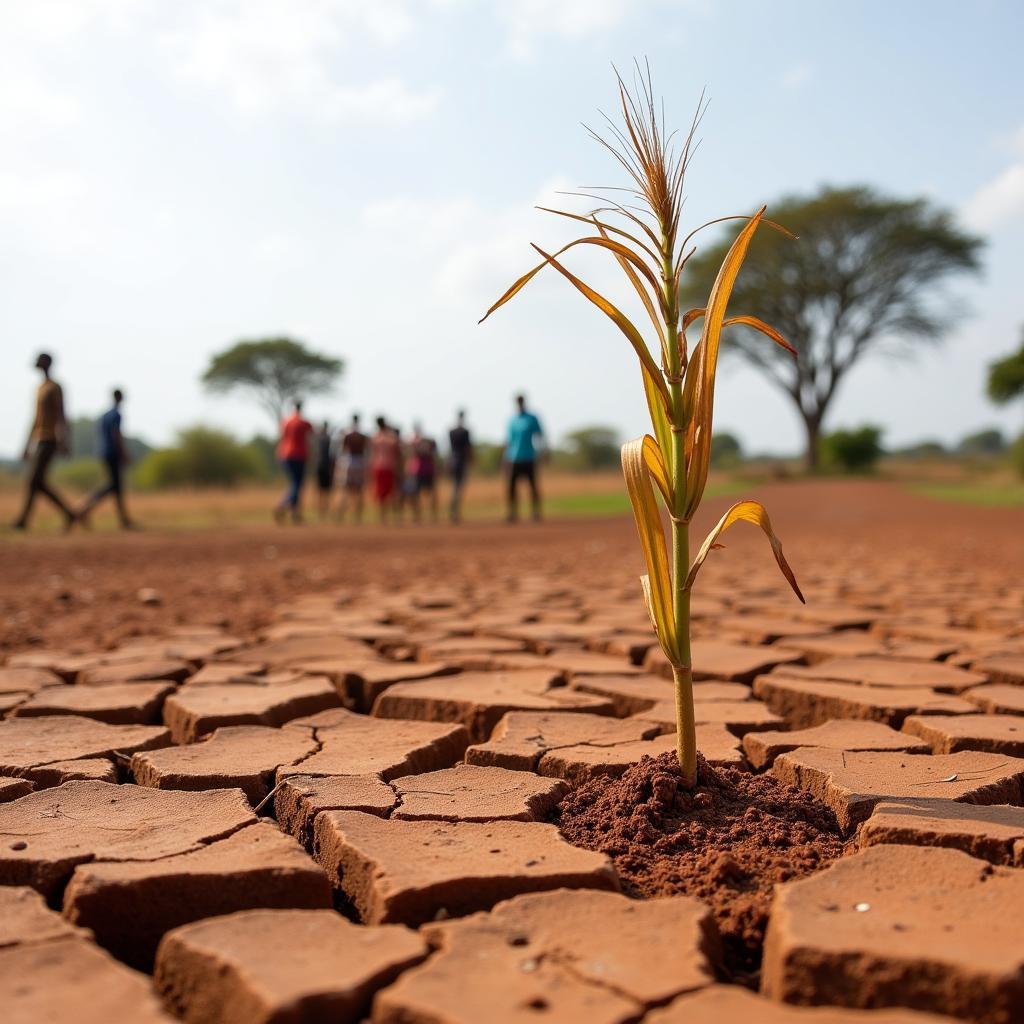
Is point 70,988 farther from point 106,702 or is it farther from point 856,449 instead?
point 856,449

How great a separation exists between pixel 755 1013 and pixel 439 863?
49cm

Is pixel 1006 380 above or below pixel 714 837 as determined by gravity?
above

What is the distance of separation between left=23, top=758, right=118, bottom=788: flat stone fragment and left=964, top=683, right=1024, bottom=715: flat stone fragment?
5.79 ft

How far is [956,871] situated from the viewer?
1.21 metres

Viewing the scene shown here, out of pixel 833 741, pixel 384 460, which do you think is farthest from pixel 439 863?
pixel 384 460

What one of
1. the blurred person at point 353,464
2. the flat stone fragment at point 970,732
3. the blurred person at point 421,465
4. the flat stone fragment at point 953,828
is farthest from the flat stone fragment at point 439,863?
the blurred person at point 421,465

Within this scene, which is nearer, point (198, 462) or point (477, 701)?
point (477, 701)

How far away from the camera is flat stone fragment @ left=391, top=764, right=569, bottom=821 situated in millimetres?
1510

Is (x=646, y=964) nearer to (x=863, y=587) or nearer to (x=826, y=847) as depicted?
(x=826, y=847)

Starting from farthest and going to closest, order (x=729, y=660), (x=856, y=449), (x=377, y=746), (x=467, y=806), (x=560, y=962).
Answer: (x=856, y=449) < (x=729, y=660) < (x=377, y=746) < (x=467, y=806) < (x=560, y=962)

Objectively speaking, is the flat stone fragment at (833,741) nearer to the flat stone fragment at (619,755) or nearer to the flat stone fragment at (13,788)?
the flat stone fragment at (619,755)

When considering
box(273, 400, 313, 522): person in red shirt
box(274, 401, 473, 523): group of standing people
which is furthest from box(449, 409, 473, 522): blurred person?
box(273, 400, 313, 522): person in red shirt

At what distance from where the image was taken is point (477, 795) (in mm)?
1610

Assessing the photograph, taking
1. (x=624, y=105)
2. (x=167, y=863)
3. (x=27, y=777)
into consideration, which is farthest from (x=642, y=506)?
(x=27, y=777)
